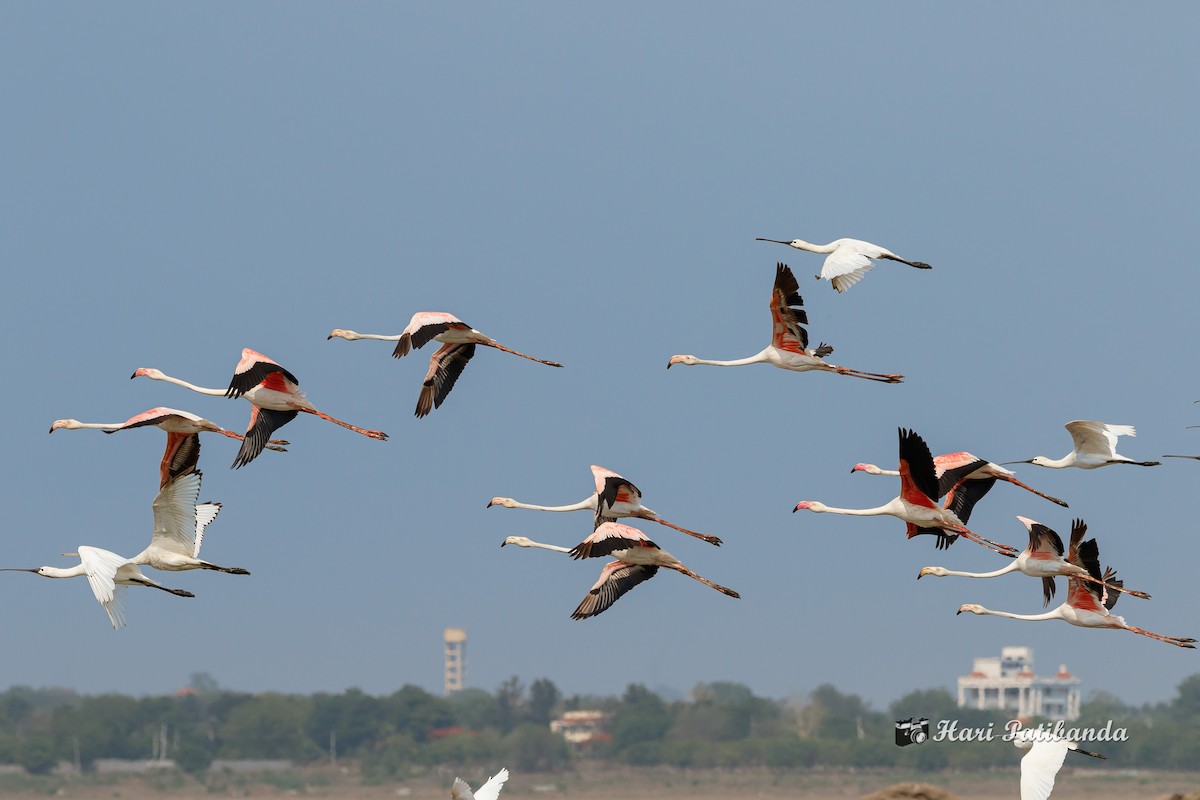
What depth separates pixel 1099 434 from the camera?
85.0 feet

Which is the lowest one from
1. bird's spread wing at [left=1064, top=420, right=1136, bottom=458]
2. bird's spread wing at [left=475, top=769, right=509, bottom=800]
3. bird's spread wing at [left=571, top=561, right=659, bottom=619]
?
bird's spread wing at [left=475, top=769, right=509, bottom=800]

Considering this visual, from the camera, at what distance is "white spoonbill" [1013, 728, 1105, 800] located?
63.0ft

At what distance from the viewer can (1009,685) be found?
7775 centimetres

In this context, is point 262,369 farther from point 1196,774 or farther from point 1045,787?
point 1196,774

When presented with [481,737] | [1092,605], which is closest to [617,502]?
[1092,605]

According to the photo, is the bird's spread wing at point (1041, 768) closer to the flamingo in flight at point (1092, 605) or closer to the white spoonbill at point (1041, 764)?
the white spoonbill at point (1041, 764)

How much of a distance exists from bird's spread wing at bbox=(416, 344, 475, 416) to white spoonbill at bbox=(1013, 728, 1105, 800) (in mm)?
10243

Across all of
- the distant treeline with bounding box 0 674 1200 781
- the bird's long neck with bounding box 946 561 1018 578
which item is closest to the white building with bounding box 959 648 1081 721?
the distant treeline with bounding box 0 674 1200 781

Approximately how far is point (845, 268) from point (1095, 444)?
528 cm

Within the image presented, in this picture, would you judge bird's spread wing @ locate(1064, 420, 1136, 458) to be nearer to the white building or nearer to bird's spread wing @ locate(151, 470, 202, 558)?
bird's spread wing @ locate(151, 470, 202, 558)

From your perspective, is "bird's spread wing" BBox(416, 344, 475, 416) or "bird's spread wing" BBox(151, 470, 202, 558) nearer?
"bird's spread wing" BBox(151, 470, 202, 558)

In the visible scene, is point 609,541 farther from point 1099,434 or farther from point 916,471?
point 1099,434

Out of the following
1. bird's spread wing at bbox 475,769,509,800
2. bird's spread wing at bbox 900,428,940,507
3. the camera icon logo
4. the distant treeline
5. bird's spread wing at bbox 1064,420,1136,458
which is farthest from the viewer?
the distant treeline

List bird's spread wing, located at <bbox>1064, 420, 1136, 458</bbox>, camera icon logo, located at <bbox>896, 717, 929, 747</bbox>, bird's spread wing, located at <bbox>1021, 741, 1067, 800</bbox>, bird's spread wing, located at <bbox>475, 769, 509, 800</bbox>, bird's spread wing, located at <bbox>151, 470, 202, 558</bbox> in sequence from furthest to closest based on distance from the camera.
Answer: bird's spread wing, located at <bbox>1064, 420, 1136, 458</bbox>, bird's spread wing, located at <bbox>151, 470, 202, 558</bbox>, camera icon logo, located at <bbox>896, 717, 929, 747</bbox>, bird's spread wing, located at <bbox>475, 769, 509, 800</bbox>, bird's spread wing, located at <bbox>1021, 741, 1067, 800</bbox>
